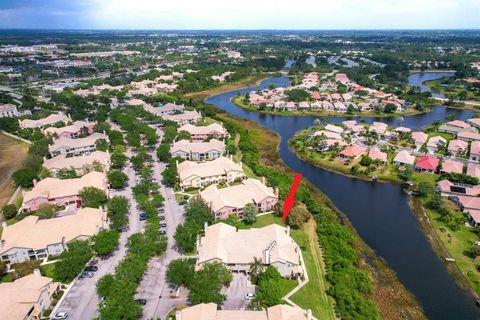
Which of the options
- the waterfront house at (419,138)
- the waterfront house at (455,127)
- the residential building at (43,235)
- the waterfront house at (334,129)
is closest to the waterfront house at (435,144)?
the waterfront house at (419,138)

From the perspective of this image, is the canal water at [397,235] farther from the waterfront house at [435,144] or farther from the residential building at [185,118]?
the residential building at [185,118]

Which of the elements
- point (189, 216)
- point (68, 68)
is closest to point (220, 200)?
point (189, 216)

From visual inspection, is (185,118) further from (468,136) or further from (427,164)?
(468,136)

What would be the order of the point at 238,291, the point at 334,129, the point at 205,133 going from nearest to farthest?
the point at 238,291 → the point at 205,133 → the point at 334,129

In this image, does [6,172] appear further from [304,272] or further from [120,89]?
[120,89]

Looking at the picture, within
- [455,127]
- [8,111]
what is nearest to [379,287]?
[455,127]
